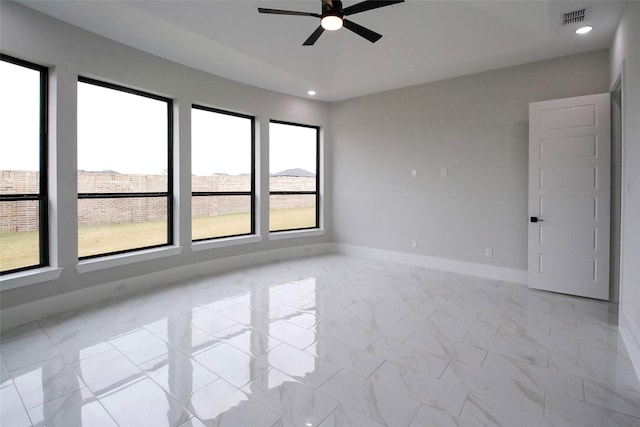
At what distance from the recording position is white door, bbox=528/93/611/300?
12.2ft

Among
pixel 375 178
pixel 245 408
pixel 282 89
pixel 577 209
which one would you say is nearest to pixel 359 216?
pixel 375 178

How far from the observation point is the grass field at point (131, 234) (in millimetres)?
3135

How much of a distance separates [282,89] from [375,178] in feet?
7.40

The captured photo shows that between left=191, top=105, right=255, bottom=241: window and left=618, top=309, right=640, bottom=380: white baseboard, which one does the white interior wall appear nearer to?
left=618, top=309, right=640, bottom=380: white baseboard

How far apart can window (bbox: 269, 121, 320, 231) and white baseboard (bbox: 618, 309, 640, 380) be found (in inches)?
182

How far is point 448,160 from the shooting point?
16.6 ft

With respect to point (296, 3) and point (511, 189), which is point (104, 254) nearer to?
point (296, 3)

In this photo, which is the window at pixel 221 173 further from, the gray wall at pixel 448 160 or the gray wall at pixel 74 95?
the gray wall at pixel 448 160

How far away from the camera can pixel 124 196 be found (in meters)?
4.04

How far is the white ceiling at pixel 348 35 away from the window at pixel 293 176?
1.37 m

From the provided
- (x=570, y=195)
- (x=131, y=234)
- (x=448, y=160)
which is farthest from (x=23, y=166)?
(x=570, y=195)

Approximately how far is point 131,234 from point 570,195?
5.50 meters

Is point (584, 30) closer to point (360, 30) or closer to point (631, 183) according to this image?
point (631, 183)

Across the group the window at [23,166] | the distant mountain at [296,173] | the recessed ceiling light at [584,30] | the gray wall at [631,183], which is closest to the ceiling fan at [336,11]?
the gray wall at [631,183]
